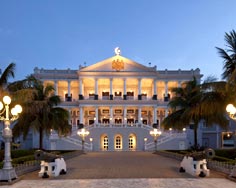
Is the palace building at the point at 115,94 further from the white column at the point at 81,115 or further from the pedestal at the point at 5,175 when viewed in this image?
the pedestal at the point at 5,175

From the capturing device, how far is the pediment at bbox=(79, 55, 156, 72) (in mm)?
60625

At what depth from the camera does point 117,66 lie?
6044cm

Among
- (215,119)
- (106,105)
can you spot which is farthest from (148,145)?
(215,119)

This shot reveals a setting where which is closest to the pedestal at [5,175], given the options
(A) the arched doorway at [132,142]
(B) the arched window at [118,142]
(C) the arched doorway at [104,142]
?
(C) the arched doorway at [104,142]

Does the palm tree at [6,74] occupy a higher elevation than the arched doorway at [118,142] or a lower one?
higher

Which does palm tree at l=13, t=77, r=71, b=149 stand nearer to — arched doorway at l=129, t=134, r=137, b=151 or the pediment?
arched doorway at l=129, t=134, r=137, b=151

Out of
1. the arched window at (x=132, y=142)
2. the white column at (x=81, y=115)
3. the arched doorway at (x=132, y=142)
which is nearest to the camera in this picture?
the arched doorway at (x=132, y=142)

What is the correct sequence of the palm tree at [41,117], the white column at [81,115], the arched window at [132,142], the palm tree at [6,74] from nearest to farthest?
the palm tree at [6,74], the palm tree at [41,117], the arched window at [132,142], the white column at [81,115]

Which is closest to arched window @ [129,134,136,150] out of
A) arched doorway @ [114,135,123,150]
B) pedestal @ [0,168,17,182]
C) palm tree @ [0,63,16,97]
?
arched doorway @ [114,135,123,150]

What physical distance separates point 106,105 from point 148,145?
43.8 ft

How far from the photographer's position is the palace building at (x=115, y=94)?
52159 millimetres

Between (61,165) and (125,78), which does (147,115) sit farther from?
(61,165)

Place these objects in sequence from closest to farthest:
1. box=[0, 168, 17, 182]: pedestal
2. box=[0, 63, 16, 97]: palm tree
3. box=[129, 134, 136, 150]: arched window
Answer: box=[0, 168, 17, 182]: pedestal, box=[0, 63, 16, 97]: palm tree, box=[129, 134, 136, 150]: arched window

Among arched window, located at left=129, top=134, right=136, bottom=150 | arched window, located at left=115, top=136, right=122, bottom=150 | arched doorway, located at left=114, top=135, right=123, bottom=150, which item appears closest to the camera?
arched window, located at left=129, top=134, right=136, bottom=150
